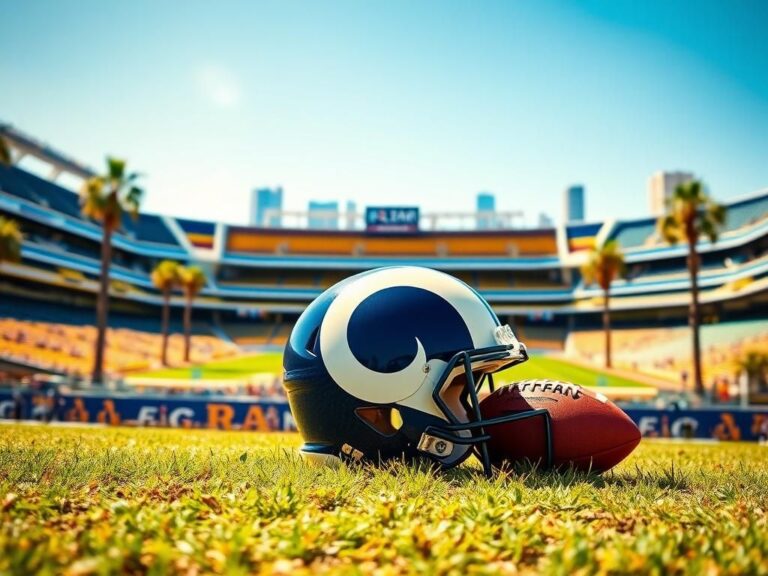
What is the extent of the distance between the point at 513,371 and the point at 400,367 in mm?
38164

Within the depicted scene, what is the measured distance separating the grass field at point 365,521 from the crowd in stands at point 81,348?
3602 centimetres

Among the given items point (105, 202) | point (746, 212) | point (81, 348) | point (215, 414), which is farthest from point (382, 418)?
point (746, 212)

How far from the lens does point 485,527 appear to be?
3.66 m

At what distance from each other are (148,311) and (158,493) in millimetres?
64137

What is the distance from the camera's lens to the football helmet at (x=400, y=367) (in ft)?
17.2

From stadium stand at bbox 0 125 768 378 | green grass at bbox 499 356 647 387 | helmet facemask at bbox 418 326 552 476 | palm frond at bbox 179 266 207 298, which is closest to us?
helmet facemask at bbox 418 326 552 476

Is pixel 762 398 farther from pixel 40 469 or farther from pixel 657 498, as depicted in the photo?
pixel 40 469

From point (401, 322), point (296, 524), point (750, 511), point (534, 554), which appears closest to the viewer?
point (534, 554)

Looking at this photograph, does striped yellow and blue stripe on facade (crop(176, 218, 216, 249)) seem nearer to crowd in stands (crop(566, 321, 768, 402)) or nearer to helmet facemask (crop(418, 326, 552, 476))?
crowd in stands (crop(566, 321, 768, 402))

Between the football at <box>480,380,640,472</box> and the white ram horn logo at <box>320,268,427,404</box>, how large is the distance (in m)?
0.99

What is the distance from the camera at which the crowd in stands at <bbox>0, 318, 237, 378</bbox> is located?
40.0m

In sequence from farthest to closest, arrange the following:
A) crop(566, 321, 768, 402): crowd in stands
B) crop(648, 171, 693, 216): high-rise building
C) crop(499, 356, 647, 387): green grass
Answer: crop(648, 171, 693, 216): high-rise building < crop(566, 321, 768, 402): crowd in stands < crop(499, 356, 647, 387): green grass

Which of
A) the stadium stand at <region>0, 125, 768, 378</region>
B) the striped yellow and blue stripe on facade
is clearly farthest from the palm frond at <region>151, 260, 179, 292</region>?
the striped yellow and blue stripe on facade

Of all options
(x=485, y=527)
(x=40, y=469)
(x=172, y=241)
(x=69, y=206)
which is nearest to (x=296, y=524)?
(x=485, y=527)
